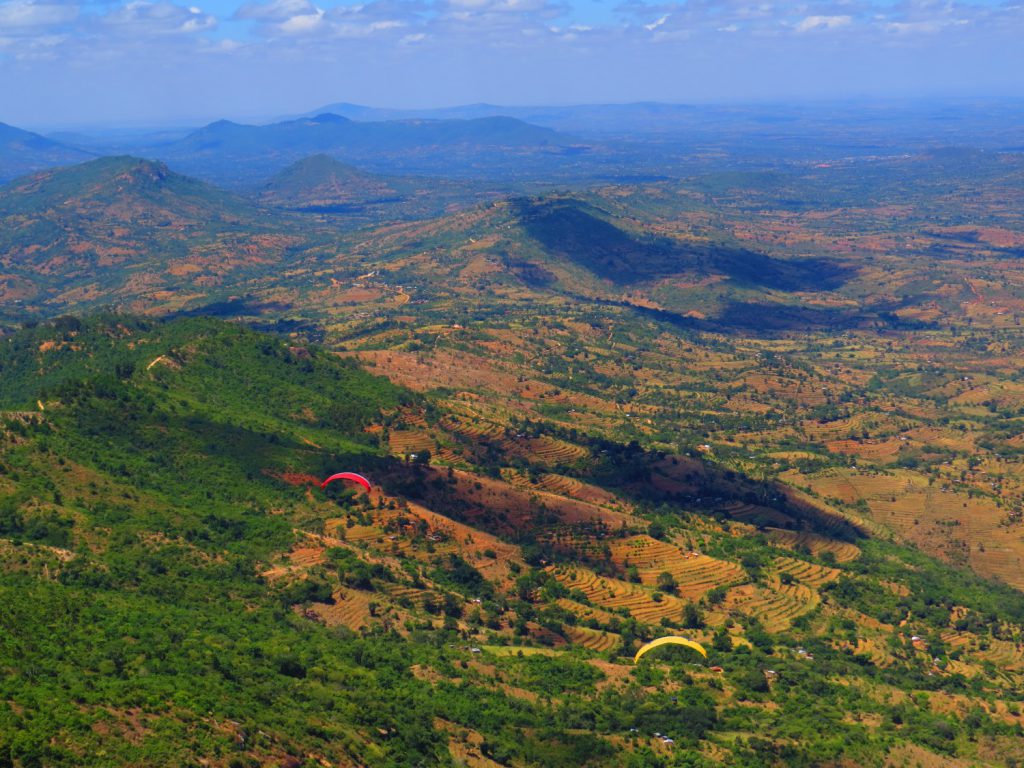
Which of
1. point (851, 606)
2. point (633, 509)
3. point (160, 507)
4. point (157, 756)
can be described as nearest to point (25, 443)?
point (160, 507)

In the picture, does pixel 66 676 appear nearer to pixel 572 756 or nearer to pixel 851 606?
pixel 572 756

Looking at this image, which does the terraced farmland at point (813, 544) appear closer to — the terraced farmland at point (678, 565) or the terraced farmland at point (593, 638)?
the terraced farmland at point (678, 565)

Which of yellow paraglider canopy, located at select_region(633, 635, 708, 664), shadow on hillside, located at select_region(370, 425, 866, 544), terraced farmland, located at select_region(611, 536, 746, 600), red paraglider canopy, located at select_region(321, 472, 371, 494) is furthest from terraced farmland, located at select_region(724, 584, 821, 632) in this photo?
red paraglider canopy, located at select_region(321, 472, 371, 494)

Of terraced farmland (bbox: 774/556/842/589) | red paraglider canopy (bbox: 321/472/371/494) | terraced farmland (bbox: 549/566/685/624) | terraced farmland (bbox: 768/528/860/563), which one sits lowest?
terraced farmland (bbox: 768/528/860/563)

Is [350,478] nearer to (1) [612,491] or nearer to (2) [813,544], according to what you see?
(1) [612,491]

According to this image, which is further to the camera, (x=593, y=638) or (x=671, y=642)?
(x=593, y=638)

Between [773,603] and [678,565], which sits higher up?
[678,565]

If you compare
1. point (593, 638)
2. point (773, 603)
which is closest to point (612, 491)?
point (773, 603)

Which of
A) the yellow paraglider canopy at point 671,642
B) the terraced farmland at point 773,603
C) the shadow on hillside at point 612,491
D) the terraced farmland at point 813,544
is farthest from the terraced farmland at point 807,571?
the yellow paraglider canopy at point 671,642

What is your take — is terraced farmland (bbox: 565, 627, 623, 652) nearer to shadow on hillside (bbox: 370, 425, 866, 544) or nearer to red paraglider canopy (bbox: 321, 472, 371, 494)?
shadow on hillside (bbox: 370, 425, 866, 544)
